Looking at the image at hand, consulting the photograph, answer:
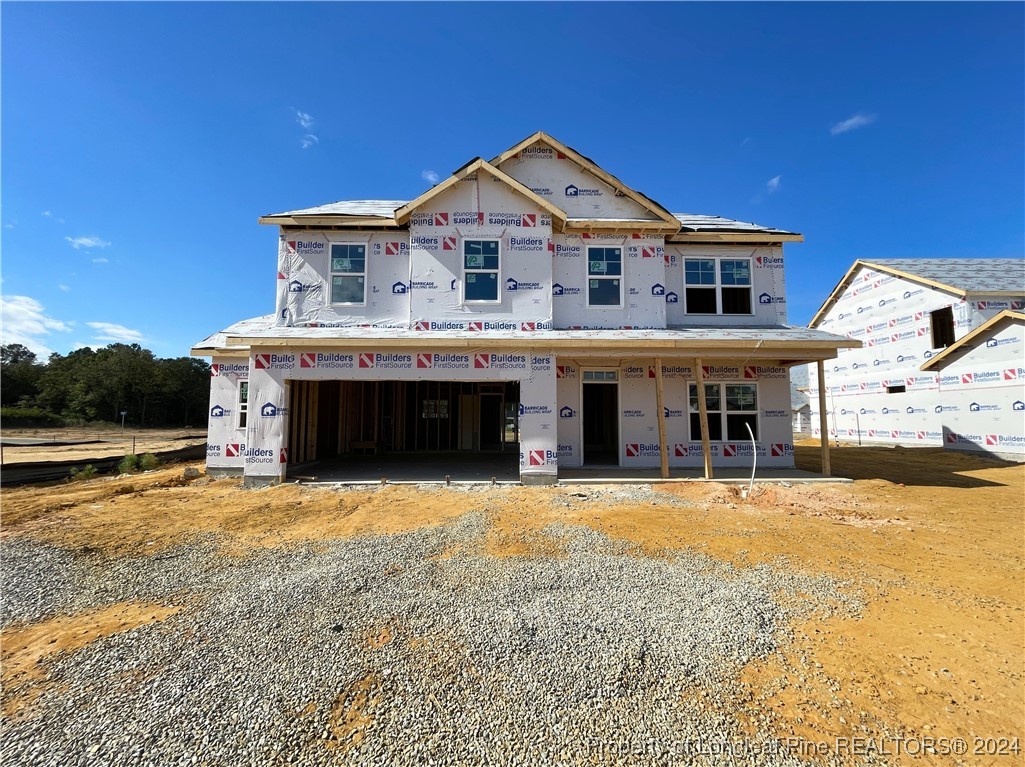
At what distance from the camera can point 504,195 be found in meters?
11.1

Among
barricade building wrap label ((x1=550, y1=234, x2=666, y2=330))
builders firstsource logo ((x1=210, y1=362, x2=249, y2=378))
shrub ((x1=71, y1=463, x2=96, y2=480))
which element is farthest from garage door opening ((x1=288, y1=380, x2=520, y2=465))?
shrub ((x1=71, y1=463, x2=96, y2=480))

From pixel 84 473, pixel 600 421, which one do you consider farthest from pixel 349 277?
pixel 600 421

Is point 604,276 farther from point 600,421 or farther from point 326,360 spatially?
point 326,360

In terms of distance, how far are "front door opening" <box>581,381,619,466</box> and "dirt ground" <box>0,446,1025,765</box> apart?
5187 mm

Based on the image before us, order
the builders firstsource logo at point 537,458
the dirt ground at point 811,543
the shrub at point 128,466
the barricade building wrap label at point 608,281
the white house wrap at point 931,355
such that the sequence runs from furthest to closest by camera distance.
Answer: the white house wrap at point 931,355 < the shrub at point 128,466 < the barricade building wrap label at point 608,281 < the builders firstsource logo at point 537,458 < the dirt ground at point 811,543

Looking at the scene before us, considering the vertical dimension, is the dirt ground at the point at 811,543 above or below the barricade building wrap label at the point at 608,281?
below

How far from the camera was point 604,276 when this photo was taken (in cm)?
1148

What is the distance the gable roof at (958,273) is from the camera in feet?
56.0

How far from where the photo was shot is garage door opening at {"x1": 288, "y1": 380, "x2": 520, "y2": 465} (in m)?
14.9

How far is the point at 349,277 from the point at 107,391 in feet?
151

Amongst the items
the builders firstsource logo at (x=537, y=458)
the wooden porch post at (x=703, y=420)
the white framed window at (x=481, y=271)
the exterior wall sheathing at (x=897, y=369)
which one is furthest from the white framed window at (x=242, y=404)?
the exterior wall sheathing at (x=897, y=369)

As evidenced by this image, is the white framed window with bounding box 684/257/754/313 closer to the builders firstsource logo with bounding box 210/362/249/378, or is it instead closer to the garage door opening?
the garage door opening

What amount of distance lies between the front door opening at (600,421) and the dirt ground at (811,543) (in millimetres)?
5187

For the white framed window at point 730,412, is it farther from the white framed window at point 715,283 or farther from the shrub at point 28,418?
the shrub at point 28,418
